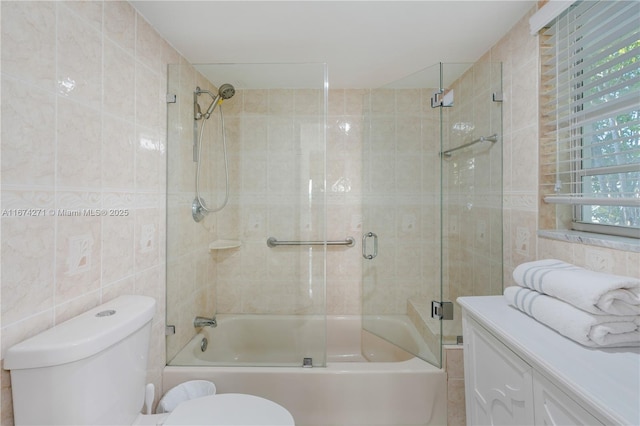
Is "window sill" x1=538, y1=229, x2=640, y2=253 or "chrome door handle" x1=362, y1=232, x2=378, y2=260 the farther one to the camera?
"chrome door handle" x1=362, y1=232, x2=378, y2=260

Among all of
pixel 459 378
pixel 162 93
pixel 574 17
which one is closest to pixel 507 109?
pixel 574 17

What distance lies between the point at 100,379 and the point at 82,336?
6.8 inches

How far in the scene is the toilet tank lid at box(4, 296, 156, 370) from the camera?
2.66 feet

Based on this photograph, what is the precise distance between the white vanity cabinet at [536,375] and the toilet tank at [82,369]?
1238 mm

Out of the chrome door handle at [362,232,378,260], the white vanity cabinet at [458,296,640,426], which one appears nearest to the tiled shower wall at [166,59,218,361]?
the chrome door handle at [362,232,378,260]

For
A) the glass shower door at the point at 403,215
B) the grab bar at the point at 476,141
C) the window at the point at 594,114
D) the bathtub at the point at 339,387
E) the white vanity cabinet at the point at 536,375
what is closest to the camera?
the white vanity cabinet at the point at 536,375

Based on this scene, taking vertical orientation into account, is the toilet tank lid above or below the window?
below

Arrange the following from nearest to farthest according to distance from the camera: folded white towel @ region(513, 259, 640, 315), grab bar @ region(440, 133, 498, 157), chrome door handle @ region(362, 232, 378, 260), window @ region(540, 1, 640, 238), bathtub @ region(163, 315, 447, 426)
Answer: folded white towel @ region(513, 259, 640, 315) < window @ region(540, 1, 640, 238) < bathtub @ region(163, 315, 447, 426) < grab bar @ region(440, 133, 498, 157) < chrome door handle @ region(362, 232, 378, 260)

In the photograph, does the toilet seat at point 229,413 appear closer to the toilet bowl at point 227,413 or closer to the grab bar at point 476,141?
the toilet bowl at point 227,413

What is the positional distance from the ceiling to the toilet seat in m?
1.65

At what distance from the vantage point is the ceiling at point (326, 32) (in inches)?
54.2

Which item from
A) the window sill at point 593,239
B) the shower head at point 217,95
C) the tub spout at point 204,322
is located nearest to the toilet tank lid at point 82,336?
the tub spout at point 204,322

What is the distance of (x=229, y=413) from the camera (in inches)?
46.6

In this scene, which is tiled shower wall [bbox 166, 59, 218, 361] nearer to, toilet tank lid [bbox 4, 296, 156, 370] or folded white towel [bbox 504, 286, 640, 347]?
toilet tank lid [bbox 4, 296, 156, 370]
